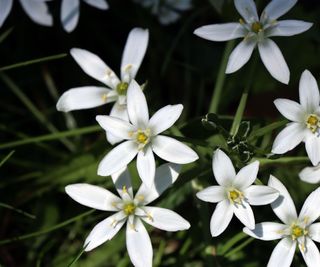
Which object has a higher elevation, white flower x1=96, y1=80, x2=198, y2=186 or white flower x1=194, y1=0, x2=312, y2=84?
white flower x1=194, y1=0, x2=312, y2=84

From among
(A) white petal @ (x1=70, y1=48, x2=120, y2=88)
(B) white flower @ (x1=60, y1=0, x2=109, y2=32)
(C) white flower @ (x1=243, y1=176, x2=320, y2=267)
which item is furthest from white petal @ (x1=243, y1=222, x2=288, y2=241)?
(B) white flower @ (x1=60, y1=0, x2=109, y2=32)

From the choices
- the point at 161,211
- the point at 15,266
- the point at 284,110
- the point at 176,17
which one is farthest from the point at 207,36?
the point at 15,266

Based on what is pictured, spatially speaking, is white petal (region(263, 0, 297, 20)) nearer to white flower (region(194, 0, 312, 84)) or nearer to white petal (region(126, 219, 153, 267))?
white flower (region(194, 0, 312, 84))

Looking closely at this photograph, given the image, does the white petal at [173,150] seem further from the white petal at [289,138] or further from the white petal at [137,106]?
the white petal at [289,138]

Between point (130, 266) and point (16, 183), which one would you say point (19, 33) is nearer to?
point (16, 183)

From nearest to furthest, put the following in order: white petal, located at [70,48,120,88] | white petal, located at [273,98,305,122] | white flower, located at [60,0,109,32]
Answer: white petal, located at [273,98,305,122] < white petal, located at [70,48,120,88] < white flower, located at [60,0,109,32]

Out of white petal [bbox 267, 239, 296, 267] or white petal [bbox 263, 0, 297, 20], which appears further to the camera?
white petal [bbox 263, 0, 297, 20]

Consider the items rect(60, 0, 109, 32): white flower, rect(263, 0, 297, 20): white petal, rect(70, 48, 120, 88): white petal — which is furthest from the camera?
rect(60, 0, 109, 32): white flower

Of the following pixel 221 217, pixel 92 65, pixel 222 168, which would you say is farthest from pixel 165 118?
pixel 92 65
